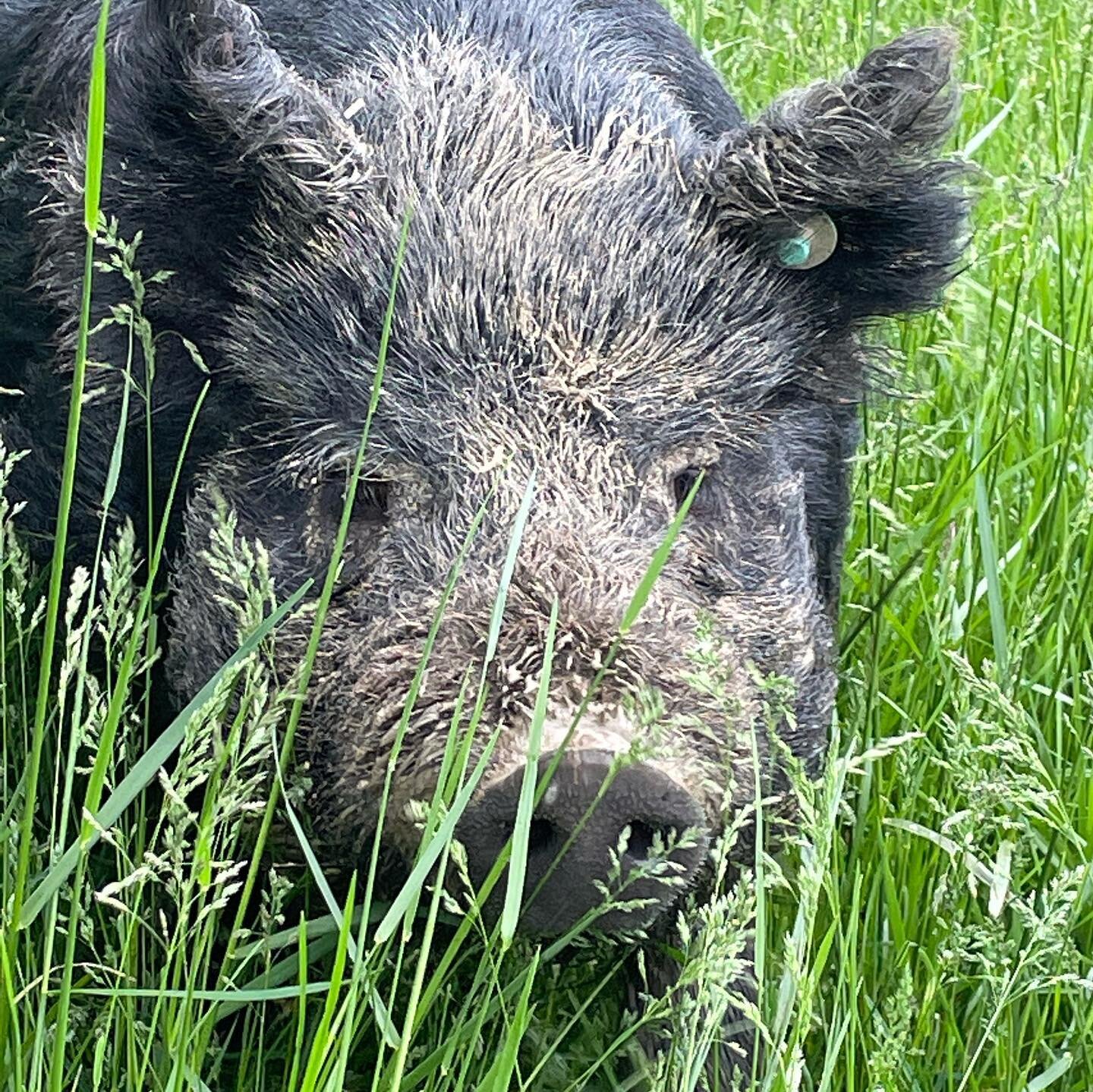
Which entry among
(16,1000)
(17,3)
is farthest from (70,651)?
(17,3)

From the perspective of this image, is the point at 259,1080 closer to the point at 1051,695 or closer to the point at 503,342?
the point at 503,342

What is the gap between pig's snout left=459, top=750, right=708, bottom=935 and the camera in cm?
213

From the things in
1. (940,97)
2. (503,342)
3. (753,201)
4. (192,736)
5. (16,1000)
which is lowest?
(16,1000)

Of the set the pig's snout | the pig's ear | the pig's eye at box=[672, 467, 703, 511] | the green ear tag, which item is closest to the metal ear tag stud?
the green ear tag

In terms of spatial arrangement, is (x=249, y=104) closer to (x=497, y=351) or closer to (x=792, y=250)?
(x=497, y=351)

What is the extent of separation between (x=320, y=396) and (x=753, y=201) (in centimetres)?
67

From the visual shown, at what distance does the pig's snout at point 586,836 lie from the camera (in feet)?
6.99

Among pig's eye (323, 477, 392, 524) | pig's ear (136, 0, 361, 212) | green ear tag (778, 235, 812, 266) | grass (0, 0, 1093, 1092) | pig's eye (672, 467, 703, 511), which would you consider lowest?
grass (0, 0, 1093, 1092)

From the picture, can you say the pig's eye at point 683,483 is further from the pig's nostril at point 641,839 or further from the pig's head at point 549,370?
the pig's nostril at point 641,839

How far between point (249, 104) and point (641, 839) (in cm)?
115

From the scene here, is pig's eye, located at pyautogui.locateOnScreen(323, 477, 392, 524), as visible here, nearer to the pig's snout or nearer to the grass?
the grass

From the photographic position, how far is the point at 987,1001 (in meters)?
2.60

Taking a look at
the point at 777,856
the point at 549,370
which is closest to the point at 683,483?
the point at 549,370

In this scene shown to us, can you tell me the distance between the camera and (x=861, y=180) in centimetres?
285
